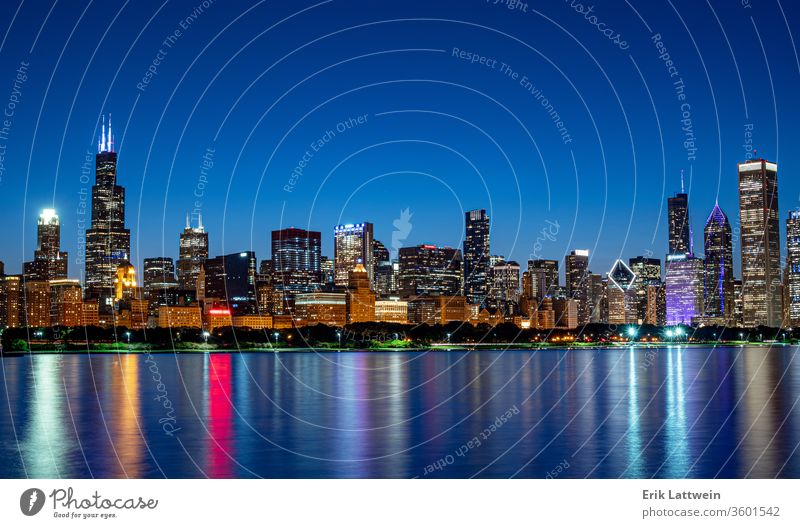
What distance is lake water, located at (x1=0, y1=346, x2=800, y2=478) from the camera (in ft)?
105

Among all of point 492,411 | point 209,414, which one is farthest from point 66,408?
point 492,411

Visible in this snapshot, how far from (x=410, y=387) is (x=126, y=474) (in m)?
44.8
